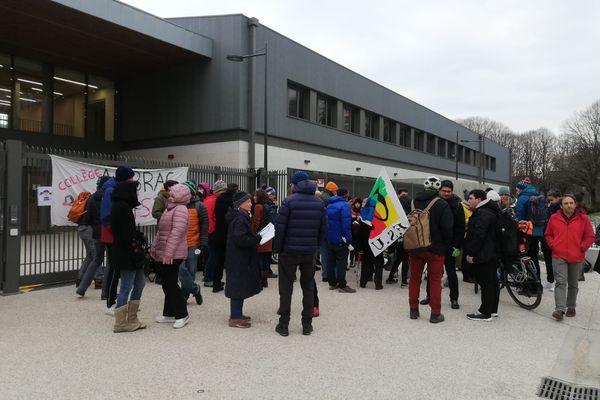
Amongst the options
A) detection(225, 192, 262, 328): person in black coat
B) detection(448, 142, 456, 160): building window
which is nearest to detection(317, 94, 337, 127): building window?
detection(225, 192, 262, 328): person in black coat

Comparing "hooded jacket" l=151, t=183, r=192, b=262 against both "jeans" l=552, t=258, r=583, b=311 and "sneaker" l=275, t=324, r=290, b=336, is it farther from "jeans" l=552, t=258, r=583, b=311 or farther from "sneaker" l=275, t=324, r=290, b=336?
"jeans" l=552, t=258, r=583, b=311

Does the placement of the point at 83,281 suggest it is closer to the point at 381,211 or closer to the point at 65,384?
the point at 65,384

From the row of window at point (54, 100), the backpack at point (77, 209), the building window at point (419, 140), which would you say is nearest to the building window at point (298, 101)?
the row of window at point (54, 100)

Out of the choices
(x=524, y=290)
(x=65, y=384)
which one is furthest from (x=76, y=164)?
(x=524, y=290)

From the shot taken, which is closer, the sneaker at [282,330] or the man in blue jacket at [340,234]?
the sneaker at [282,330]

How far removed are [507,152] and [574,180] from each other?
13.9 m

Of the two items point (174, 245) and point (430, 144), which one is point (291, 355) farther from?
point (430, 144)

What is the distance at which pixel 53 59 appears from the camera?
1867 centimetres

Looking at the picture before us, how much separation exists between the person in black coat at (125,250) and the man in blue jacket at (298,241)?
1702 mm

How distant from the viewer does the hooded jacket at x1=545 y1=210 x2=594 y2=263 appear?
20.8ft

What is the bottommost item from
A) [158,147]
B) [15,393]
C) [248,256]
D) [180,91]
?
[15,393]

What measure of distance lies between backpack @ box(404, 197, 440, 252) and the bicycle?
6.78ft

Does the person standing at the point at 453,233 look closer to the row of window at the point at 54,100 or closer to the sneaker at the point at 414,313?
the sneaker at the point at 414,313

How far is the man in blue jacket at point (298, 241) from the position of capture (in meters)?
5.50
